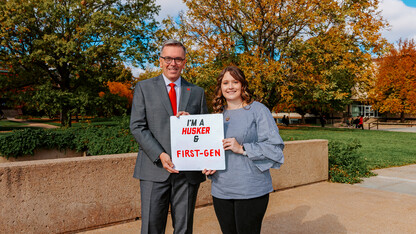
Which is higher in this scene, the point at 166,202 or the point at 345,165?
the point at 166,202

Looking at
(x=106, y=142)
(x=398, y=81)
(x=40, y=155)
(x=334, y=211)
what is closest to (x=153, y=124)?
(x=334, y=211)

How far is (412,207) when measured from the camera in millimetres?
5195

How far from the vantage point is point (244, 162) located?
238 centimetres

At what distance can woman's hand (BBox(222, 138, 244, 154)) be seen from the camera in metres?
2.30

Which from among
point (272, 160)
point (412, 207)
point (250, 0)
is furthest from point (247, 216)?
point (250, 0)

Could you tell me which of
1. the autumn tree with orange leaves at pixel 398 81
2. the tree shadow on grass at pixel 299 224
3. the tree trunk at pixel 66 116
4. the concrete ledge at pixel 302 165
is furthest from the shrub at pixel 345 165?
the autumn tree with orange leaves at pixel 398 81

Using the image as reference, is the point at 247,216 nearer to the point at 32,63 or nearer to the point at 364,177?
the point at 364,177

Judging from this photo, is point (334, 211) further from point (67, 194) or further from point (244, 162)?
point (67, 194)

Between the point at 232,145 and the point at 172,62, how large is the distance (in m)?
0.87

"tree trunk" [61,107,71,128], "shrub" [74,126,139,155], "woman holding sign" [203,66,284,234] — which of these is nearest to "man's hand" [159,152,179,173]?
"woman holding sign" [203,66,284,234]

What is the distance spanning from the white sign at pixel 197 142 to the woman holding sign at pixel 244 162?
0.07 meters

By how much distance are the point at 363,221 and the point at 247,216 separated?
3.01 meters

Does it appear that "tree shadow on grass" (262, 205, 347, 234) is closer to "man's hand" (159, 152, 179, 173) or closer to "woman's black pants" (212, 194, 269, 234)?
"woman's black pants" (212, 194, 269, 234)

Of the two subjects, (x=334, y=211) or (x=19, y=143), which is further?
(x=19, y=143)
